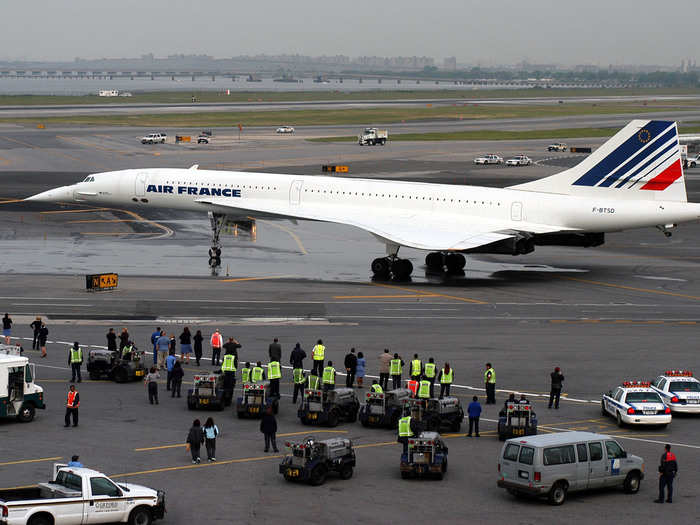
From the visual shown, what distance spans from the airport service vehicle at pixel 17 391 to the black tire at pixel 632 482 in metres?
17.7

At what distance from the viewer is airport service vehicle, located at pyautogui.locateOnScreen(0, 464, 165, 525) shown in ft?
70.5

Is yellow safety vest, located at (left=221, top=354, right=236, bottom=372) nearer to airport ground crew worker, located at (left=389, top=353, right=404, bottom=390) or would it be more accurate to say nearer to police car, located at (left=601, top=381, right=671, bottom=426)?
airport ground crew worker, located at (left=389, top=353, right=404, bottom=390)

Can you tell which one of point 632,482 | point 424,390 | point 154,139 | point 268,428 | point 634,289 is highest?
point 154,139

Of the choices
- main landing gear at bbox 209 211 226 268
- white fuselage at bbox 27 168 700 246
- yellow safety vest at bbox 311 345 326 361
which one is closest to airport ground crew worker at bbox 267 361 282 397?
yellow safety vest at bbox 311 345 326 361

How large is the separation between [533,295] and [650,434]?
23050mm

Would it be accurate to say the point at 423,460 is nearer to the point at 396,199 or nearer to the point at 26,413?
the point at 26,413

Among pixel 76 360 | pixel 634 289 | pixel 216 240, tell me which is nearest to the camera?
pixel 76 360

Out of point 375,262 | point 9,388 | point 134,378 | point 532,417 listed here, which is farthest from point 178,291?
point 532,417

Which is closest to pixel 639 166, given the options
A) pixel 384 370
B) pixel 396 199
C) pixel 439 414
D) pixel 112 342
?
pixel 396 199

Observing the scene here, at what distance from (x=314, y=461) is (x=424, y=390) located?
7.49m

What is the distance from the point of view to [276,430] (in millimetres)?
29906

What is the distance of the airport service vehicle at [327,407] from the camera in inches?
1244

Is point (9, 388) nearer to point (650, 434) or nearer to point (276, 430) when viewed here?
point (276, 430)

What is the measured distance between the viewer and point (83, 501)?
22.0 meters
